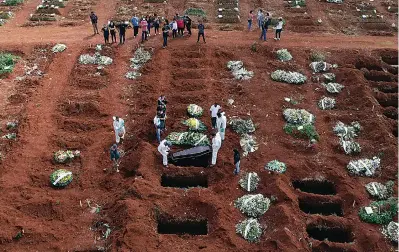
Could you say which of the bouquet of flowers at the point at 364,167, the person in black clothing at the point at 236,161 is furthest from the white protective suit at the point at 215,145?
the bouquet of flowers at the point at 364,167

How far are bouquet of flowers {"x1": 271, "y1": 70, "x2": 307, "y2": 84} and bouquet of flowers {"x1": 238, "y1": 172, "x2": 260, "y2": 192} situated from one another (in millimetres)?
7798

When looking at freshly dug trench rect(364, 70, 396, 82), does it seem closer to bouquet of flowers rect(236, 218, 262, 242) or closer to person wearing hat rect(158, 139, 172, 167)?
bouquet of flowers rect(236, 218, 262, 242)

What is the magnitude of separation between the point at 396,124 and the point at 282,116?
557 centimetres

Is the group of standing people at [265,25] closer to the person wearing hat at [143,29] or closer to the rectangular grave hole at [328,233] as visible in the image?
the person wearing hat at [143,29]

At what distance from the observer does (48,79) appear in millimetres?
23891

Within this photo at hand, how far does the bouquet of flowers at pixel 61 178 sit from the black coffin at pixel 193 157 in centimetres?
431

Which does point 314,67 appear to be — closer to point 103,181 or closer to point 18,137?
point 103,181

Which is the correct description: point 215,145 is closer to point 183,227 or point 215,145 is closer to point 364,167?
point 183,227

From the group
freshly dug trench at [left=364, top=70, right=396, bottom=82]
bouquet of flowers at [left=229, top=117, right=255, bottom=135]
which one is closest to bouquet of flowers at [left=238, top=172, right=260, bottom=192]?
bouquet of flowers at [left=229, top=117, right=255, bottom=135]

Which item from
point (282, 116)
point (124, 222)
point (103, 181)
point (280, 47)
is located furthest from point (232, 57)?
point (124, 222)

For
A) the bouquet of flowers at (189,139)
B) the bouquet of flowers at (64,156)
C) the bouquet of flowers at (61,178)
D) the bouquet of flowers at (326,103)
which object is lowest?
the bouquet of flowers at (61,178)

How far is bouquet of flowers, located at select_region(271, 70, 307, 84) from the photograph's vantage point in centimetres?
2380

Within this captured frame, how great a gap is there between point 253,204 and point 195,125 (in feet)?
17.6

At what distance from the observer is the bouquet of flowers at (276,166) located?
18127 mm
